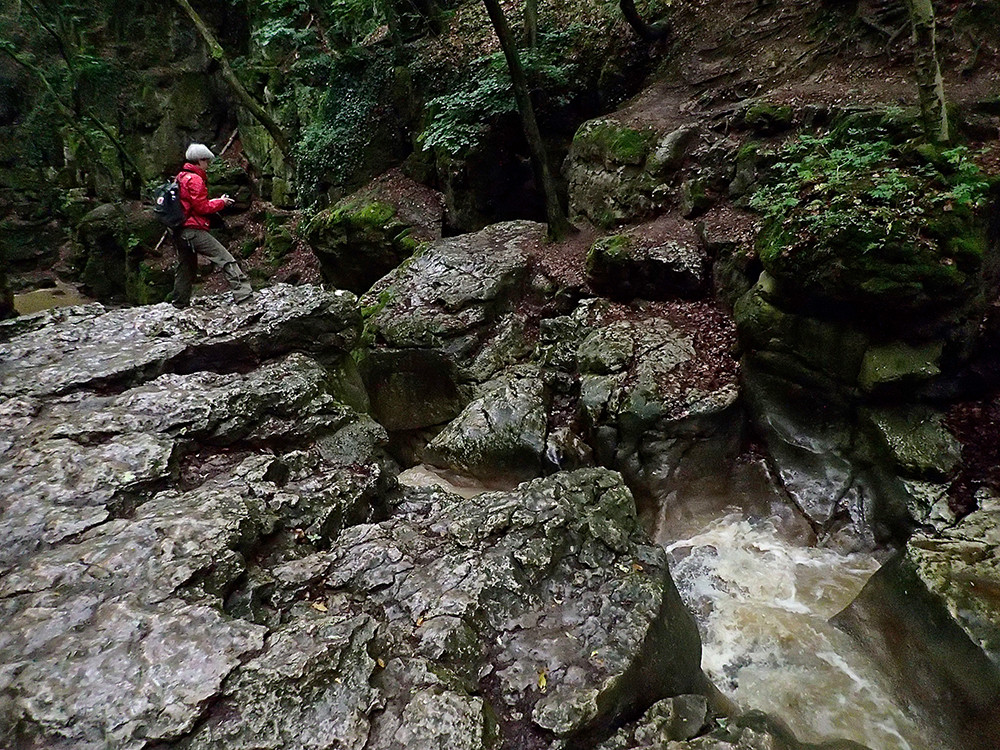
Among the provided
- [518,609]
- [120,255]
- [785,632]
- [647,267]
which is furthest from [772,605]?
[120,255]

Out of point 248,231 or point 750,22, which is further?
point 248,231

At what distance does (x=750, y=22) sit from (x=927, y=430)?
28.4 ft

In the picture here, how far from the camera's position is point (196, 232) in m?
7.37

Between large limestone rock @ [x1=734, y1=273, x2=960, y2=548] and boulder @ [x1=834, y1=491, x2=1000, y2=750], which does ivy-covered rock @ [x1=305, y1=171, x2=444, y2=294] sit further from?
boulder @ [x1=834, y1=491, x2=1000, y2=750]

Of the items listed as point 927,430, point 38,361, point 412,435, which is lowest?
point 412,435

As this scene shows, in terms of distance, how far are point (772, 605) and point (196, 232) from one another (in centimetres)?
871

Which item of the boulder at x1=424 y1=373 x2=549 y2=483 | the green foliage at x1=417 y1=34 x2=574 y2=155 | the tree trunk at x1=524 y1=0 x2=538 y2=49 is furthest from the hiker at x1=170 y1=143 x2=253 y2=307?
the tree trunk at x1=524 y1=0 x2=538 y2=49

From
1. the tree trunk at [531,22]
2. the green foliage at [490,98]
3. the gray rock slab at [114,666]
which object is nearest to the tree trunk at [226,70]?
the green foliage at [490,98]

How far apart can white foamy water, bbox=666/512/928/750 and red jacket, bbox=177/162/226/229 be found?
775 cm

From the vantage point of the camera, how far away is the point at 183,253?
7.62 meters

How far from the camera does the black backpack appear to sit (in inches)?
278

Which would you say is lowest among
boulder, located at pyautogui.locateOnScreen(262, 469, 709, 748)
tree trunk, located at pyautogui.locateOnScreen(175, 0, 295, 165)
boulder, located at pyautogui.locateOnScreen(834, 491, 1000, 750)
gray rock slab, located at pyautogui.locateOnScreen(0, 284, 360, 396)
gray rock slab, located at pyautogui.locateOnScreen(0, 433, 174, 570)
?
boulder, located at pyautogui.locateOnScreen(834, 491, 1000, 750)

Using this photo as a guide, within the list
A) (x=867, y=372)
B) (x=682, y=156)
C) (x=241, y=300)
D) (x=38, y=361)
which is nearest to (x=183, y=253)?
(x=241, y=300)

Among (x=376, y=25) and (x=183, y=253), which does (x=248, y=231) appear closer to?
(x=376, y=25)
